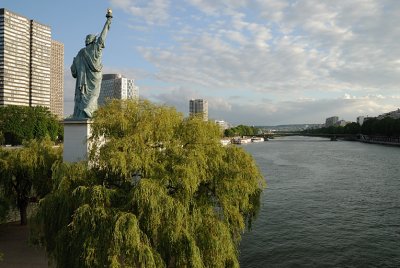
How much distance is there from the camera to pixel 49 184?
71.3 feet

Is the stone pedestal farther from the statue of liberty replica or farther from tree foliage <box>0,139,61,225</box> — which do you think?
tree foliage <box>0,139,61,225</box>

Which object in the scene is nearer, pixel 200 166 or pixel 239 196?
pixel 200 166

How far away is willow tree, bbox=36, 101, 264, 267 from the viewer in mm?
10992

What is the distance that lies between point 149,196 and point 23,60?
154388mm

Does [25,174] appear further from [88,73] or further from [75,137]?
[88,73]

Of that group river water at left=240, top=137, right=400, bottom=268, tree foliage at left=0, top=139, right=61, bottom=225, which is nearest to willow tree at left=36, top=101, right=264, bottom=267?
tree foliage at left=0, top=139, right=61, bottom=225

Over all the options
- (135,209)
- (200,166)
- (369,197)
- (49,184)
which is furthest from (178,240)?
(369,197)

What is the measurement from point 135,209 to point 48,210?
306cm

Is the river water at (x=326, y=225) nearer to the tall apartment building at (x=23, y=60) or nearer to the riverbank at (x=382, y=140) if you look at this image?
the riverbank at (x=382, y=140)

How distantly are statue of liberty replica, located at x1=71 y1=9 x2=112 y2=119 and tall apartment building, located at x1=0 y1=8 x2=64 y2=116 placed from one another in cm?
13673

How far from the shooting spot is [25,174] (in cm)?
2206

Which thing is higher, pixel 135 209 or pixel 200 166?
pixel 200 166

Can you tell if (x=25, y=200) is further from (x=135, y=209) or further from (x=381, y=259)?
(x=381, y=259)

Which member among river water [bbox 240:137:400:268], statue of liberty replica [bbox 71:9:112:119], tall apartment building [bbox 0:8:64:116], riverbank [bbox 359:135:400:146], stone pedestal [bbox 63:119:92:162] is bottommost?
river water [bbox 240:137:400:268]
